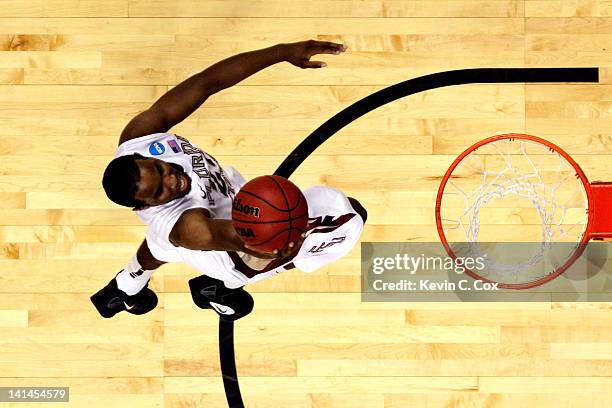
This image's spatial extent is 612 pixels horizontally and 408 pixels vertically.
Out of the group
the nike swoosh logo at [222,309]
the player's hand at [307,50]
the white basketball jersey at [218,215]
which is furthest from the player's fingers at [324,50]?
the nike swoosh logo at [222,309]

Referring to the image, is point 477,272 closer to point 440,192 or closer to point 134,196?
point 440,192

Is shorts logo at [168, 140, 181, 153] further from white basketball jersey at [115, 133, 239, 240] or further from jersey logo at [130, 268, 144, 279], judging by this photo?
jersey logo at [130, 268, 144, 279]

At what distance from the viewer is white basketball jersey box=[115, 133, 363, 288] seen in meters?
2.58

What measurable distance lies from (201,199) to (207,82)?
1.64 feet

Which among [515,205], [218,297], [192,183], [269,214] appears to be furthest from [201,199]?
[515,205]

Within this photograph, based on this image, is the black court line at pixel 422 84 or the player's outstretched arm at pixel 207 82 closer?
the player's outstretched arm at pixel 207 82

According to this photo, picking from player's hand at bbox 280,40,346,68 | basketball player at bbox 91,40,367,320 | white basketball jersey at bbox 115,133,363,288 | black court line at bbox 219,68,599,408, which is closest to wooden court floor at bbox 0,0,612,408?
black court line at bbox 219,68,599,408

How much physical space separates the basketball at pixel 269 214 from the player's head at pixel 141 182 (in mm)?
331

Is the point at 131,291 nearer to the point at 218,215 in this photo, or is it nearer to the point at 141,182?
the point at 218,215

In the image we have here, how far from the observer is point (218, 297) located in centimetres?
310

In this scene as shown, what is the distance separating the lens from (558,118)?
341cm

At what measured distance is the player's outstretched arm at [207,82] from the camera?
8.82 ft

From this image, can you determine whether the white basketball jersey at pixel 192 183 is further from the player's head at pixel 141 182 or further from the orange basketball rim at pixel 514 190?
the orange basketball rim at pixel 514 190

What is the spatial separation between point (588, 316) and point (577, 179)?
2.07ft
